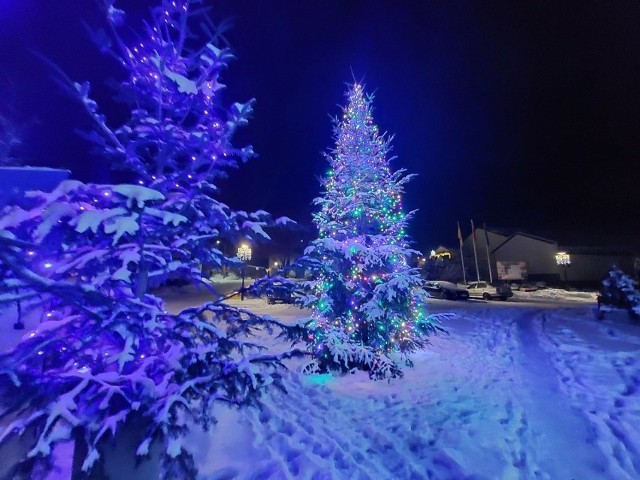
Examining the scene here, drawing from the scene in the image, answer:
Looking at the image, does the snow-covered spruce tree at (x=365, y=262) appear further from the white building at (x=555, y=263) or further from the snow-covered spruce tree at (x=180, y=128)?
the white building at (x=555, y=263)

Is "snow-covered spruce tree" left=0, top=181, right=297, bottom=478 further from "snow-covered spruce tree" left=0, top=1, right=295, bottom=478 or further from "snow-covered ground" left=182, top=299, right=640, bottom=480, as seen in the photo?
"snow-covered ground" left=182, top=299, right=640, bottom=480

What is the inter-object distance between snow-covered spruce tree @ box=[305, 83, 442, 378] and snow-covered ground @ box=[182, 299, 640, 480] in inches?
28.3

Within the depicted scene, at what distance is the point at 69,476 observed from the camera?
3.43m

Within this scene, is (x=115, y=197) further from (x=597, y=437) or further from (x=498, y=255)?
(x=498, y=255)

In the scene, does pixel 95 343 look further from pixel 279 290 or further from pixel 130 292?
pixel 279 290

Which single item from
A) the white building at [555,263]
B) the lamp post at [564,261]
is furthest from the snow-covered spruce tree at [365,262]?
the lamp post at [564,261]

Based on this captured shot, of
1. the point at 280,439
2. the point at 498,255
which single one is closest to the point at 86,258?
the point at 280,439

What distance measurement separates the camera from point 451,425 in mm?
5305

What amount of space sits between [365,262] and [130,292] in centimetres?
541

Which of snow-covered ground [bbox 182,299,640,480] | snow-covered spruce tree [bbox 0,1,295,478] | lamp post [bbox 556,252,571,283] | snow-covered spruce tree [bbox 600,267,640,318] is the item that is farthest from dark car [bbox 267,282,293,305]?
lamp post [bbox 556,252,571,283]

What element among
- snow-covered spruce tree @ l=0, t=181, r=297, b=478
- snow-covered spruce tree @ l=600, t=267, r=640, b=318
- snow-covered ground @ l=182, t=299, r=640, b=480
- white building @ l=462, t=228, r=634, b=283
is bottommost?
snow-covered ground @ l=182, t=299, r=640, b=480

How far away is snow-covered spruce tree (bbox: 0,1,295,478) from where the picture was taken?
245 cm

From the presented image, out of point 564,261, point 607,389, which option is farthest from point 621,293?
point 564,261

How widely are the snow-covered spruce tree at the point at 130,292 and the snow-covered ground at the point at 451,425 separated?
1294 millimetres
